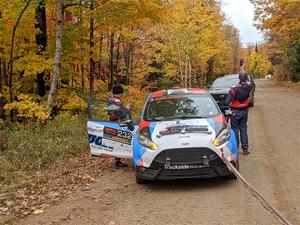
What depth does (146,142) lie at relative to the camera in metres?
7.27

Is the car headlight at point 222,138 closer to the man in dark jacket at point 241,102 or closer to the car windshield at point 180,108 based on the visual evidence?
the car windshield at point 180,108

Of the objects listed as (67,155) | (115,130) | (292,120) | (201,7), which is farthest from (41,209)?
(201,7)

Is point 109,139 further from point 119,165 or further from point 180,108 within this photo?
point 180,108

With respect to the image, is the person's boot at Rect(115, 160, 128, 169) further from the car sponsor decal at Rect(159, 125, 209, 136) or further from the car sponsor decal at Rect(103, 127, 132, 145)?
the car sponsor decal at Rect(159, 125, 209, 136)

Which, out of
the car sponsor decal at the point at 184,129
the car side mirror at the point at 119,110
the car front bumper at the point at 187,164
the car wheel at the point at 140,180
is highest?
the car side mirror at the point at 119,110

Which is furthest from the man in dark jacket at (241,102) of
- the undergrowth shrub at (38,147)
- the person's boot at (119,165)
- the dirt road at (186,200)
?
the undergrowth shrub at (38,147)

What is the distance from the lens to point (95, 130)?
28.3 feet

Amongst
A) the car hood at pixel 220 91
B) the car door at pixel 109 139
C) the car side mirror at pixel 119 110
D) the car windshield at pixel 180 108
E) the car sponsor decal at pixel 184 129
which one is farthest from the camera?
the car hood at pixel 220 91

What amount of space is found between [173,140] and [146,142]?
53 centimetres

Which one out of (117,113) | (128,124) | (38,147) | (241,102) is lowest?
(38,147)

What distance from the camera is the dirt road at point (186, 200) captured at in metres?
5.75

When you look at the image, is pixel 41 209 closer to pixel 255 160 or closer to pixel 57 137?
pixel 255 160

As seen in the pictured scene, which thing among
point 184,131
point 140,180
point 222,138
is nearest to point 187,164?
point 184,131

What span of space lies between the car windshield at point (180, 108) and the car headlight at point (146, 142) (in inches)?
29.0
